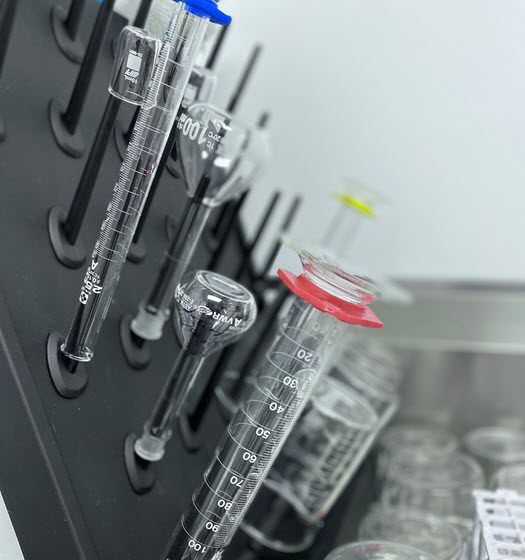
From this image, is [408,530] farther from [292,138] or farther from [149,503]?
[292,138]

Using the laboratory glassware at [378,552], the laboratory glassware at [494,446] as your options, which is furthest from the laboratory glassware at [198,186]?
the laboratory glassware at [494,446]

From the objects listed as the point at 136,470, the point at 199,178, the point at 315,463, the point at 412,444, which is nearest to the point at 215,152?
the point at 199,178

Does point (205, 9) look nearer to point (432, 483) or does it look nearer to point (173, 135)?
point (173, 135)

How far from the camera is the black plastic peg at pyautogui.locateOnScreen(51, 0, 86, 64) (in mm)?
680

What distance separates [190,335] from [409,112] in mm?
680

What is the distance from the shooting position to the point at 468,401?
1.16m

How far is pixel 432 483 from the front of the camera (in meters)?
0.87

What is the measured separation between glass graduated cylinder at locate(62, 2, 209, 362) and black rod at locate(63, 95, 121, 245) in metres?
0.04

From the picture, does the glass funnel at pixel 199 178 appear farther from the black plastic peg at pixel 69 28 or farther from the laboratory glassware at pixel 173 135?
the black plastic peg at pixel 69 28

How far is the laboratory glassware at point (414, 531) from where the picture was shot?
27.5 inches

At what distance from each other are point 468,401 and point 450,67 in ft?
1.54

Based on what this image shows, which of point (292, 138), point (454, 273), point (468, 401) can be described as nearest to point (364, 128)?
point (292, 138)

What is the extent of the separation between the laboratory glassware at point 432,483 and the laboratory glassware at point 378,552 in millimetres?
230

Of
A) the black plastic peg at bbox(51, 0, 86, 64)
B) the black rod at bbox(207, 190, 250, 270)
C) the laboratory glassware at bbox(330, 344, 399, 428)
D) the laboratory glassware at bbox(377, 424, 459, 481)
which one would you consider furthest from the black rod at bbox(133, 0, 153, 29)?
the laboratory glassware at bbox(377, 424, 459, 481)
